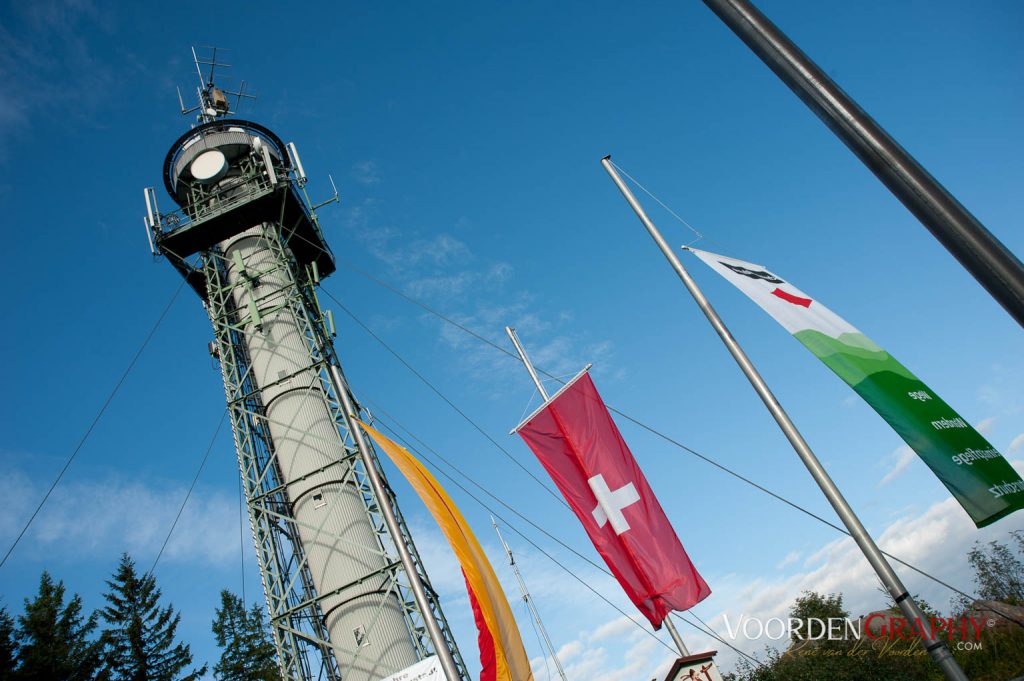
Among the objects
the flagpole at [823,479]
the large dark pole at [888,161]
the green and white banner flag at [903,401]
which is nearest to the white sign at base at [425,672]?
the flagpole at [823,479]

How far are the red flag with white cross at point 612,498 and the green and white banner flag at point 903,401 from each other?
4.11 metres

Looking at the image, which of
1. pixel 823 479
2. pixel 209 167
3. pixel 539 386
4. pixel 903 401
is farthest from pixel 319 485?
pixel 903 401

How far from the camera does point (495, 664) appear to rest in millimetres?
9016

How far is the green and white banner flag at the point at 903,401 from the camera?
6.94 metres

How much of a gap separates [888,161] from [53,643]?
4688 cm

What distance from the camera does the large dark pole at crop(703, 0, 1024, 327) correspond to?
352cm

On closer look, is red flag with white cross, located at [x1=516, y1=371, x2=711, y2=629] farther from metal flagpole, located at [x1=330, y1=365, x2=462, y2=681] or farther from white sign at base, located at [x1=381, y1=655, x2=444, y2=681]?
white sign at base, located at [x1=381, y1=655, x2=444, y2=681]

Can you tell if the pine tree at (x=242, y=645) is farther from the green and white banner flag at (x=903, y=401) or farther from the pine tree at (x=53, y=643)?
the green and white banner flag at (x=903, y=401)

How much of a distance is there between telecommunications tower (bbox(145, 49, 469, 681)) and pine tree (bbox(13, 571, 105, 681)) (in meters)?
20.4

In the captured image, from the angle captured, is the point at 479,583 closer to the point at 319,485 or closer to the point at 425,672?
the point at 425,672

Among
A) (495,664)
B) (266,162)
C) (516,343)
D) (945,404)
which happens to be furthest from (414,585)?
(266,162)

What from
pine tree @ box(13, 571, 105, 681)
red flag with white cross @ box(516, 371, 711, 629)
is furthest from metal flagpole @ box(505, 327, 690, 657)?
pine tree @ box(13, 571, 105, 681)

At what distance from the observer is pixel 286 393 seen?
2169cm

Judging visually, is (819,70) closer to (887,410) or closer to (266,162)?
(887,410)
